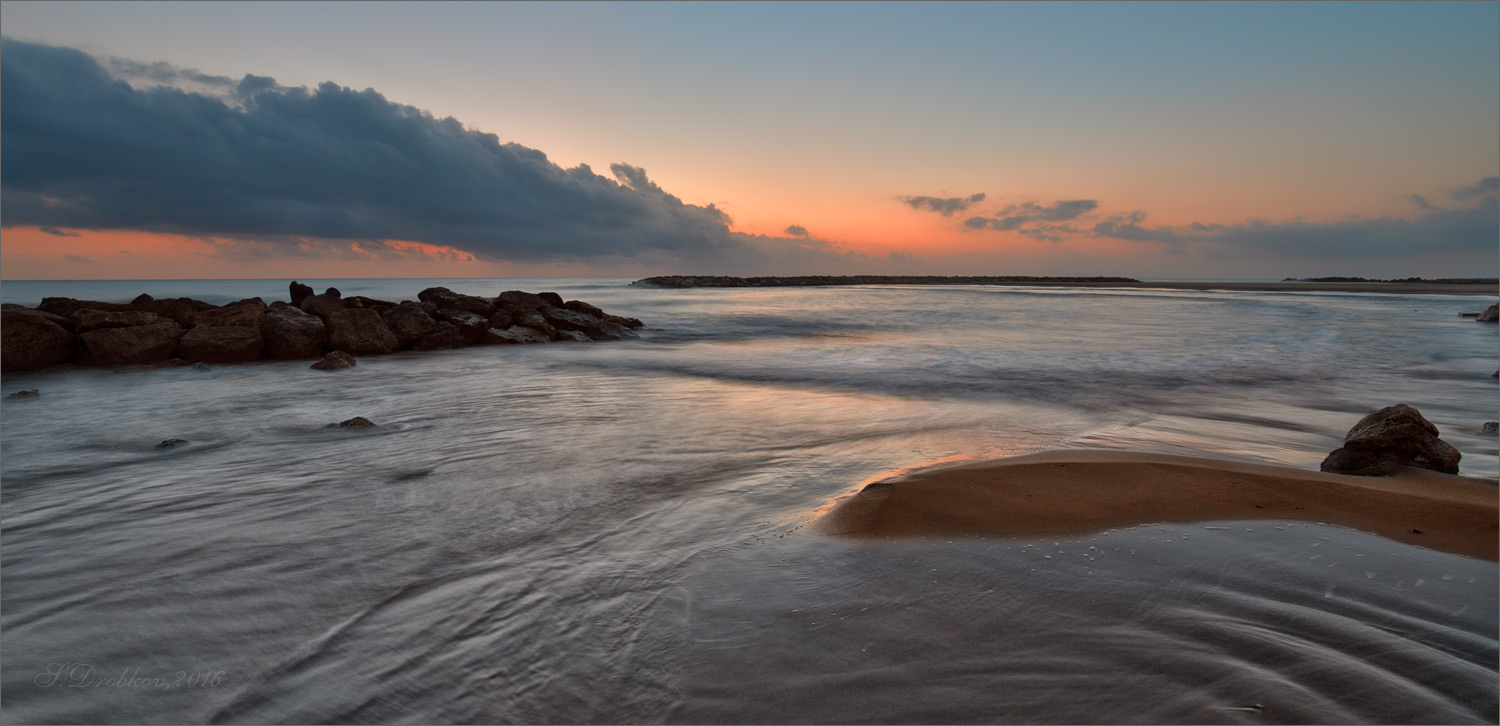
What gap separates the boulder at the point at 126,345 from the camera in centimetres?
938

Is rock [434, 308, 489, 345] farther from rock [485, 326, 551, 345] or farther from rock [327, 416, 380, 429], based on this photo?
rock [327, 416, 380, 429]

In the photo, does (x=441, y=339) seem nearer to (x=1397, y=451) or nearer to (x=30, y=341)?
(x=30, y=341)

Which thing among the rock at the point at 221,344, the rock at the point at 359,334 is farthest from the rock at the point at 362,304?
the rock at the point at 221,344

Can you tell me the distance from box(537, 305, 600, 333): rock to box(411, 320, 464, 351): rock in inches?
95.2

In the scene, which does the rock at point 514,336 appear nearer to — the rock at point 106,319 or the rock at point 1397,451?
the rock at point 106,319

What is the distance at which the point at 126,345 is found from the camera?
951cm

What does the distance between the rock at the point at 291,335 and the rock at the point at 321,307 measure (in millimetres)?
628

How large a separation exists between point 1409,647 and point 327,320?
1386 cm

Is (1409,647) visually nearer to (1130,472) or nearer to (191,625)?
(1130,472)

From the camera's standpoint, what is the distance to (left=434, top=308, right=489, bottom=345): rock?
44.2ft

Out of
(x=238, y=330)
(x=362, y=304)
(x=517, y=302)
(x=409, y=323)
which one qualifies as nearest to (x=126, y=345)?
(x=238, y=330)

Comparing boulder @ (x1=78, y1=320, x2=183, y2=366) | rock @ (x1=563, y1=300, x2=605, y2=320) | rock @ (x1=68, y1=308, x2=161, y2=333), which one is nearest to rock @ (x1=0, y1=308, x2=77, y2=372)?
boulder @ (x1=78, y1=320, x2=183, y2=366)

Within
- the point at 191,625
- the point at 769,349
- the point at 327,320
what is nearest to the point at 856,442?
the point at 191,625

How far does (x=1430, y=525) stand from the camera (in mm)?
3027
